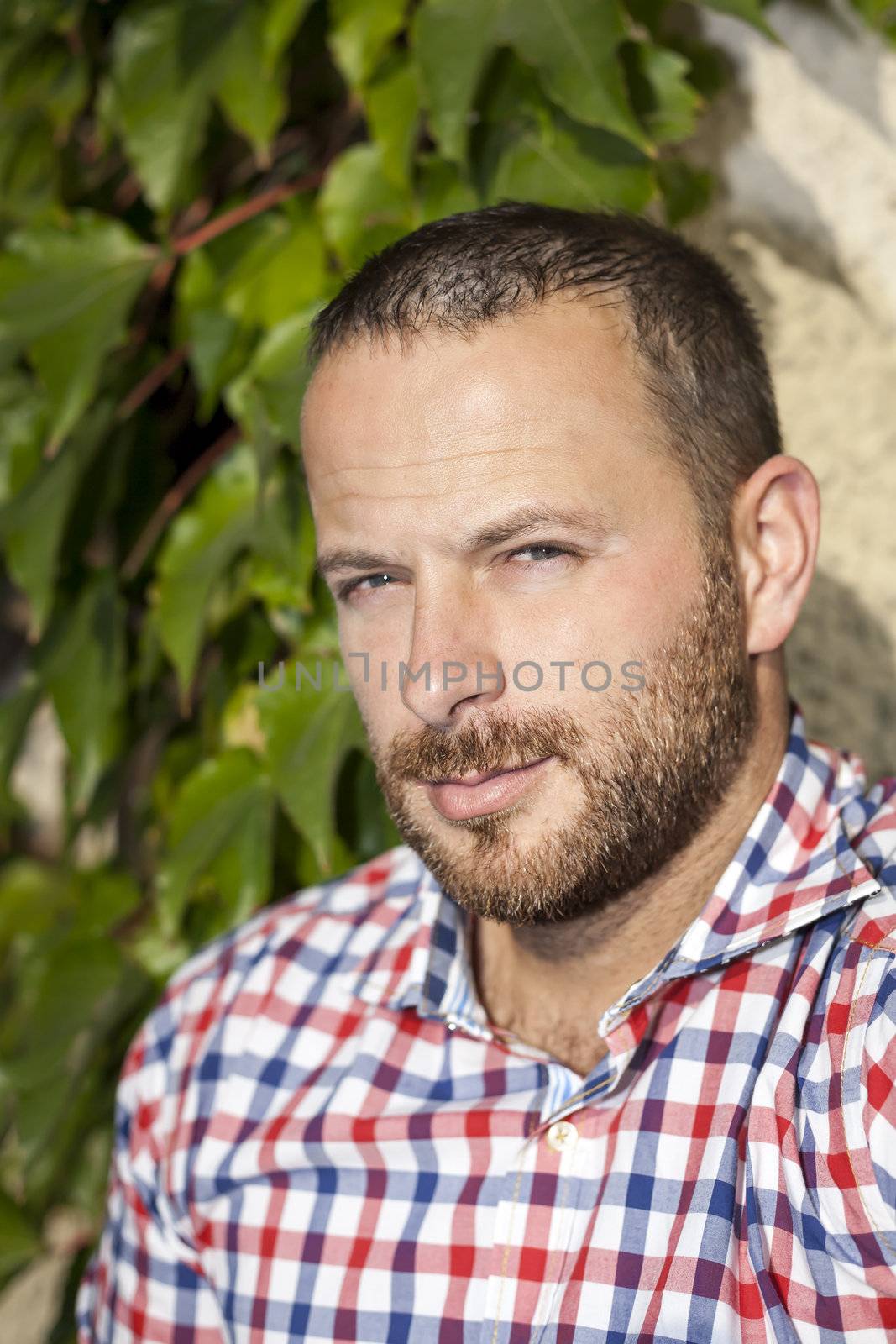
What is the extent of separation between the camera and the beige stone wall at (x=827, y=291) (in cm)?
110

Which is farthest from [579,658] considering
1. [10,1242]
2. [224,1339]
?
[10,1242]

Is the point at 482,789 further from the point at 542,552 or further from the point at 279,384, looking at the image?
the point at 279,384

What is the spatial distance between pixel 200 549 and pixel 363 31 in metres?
0.47

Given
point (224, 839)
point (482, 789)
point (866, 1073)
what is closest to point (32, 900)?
point (224, 839)

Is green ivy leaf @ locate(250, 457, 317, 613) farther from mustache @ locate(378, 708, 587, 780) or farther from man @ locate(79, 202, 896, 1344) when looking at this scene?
mustache @ locate(378, 708, 587, 780)

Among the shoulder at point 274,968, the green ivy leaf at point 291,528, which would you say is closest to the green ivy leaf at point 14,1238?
the shoulder at point 274,968

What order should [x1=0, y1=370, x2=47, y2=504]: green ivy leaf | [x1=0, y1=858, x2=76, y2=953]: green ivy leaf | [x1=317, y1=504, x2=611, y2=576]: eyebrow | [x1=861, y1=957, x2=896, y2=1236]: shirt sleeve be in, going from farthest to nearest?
[x1=0, y1=858, x2=76, y2=953]: green ivy leaf
[x1=0, y1=370, x2=47, y2=504]: green ivy leaf
[x1=317, y1=504, x2=611, y2=576]: eyebrow
[x1=861, y1=957, x2=896, y2=1236]: shirt sleeve

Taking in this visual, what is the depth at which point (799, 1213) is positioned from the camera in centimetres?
65

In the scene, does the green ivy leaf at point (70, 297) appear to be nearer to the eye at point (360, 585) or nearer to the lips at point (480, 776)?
the eye at point (360, 585)

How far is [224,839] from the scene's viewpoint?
1.12 meters

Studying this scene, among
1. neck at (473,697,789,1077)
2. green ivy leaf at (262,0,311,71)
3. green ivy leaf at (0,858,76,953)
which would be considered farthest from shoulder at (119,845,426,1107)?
green ivy leaf at (262,0,311,71)

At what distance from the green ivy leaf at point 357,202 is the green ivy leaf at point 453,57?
110mm

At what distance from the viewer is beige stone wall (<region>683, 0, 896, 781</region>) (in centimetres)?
110

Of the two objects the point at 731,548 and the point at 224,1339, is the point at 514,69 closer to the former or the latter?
the point at 731,548
